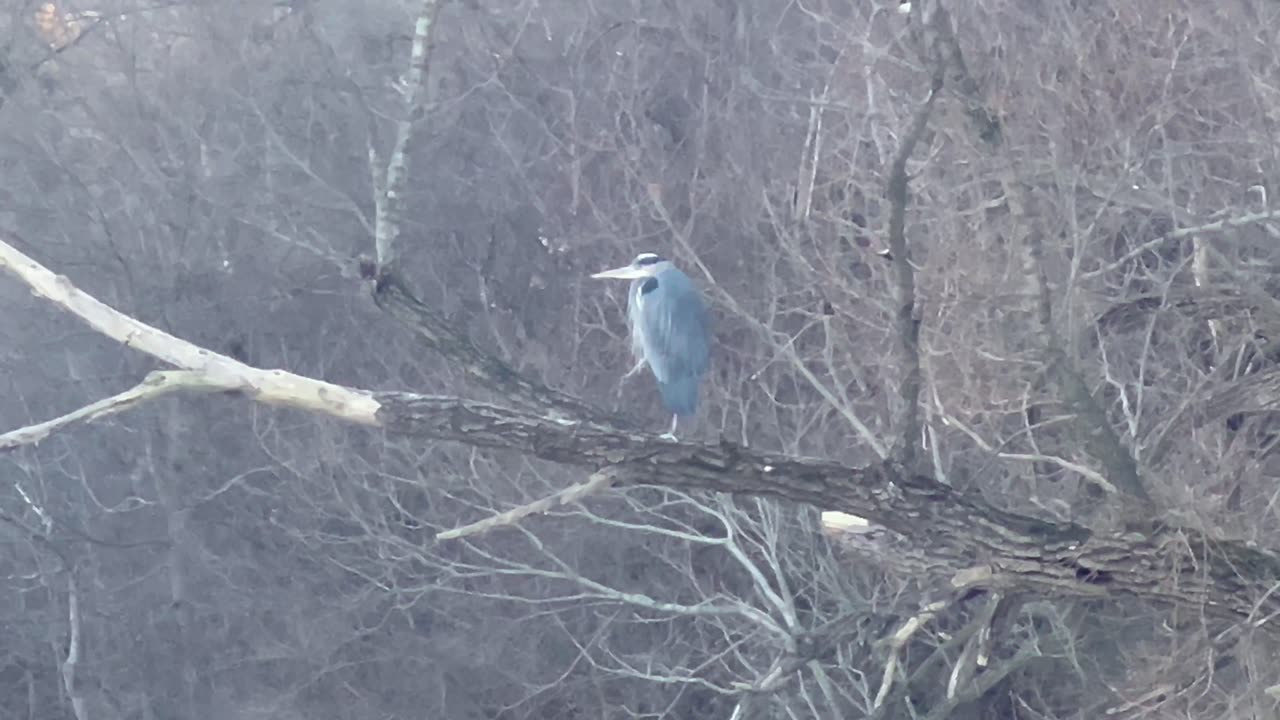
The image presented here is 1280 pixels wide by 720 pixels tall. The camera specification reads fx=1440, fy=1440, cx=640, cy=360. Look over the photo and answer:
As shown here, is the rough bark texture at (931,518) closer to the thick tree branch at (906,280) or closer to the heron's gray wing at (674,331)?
the thick tree branch at (906,280)

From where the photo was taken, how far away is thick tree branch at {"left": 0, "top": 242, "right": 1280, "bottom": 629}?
3559 millimetres

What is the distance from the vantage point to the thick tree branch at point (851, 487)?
3559 millimetres

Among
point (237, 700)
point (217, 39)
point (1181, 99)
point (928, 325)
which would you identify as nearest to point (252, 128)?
point (217, 39)

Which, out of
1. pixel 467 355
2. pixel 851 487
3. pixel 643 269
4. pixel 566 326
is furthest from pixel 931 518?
pixel 566 326

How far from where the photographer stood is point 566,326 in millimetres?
9445

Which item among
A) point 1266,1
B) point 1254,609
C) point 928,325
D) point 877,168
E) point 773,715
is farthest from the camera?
point 773,715

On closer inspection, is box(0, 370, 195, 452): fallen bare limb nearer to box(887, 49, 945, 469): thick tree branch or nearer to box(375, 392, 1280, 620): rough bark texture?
box(375, 392, 1280, 620): rough bark texture

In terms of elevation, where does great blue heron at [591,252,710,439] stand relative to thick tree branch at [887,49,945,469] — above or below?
below

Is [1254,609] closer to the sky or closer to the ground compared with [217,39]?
closer to the ground

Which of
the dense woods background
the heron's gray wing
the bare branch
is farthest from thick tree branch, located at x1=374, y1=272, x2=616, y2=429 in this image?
the dense woods background

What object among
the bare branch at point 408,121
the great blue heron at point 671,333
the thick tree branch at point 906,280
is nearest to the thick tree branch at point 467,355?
the bare branch at point 408,121

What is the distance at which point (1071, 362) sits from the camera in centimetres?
411

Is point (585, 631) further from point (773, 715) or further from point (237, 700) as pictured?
point (237, 700)

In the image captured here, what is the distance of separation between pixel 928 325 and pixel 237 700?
6.05 meters
